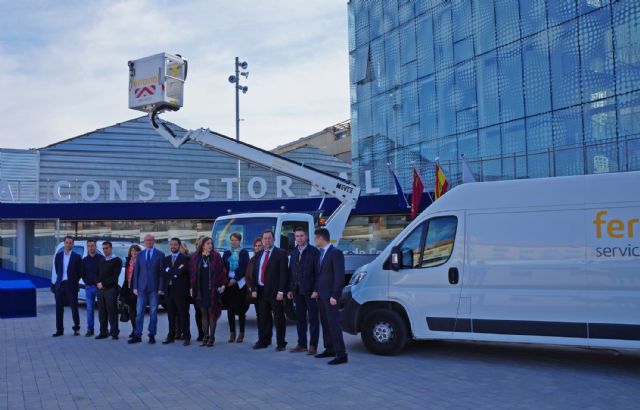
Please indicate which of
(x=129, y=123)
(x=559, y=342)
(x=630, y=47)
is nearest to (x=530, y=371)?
(x=559, y=342)

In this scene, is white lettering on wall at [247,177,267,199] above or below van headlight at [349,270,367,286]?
above

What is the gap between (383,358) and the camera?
9.21 metres

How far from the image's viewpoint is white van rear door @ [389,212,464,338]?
29.3 ft

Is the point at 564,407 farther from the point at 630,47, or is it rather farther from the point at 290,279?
the point at 630,47

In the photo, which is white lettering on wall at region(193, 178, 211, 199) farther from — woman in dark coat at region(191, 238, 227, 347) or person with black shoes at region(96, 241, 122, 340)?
woman in dark coat at region(191, 238, 227, 347)

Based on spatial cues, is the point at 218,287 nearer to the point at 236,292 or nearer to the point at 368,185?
the point at 236,292

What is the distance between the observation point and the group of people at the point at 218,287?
9203 mm

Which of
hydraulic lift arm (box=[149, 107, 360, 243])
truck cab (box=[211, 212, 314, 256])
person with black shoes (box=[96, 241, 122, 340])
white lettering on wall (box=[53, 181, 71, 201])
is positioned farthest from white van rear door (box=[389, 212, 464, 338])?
Result: white lettering on wall (box=[53, 181, 71, 201])

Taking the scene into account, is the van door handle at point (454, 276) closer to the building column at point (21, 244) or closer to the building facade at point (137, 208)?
the building facade at point (137, 208)

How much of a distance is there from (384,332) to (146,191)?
18.0 m

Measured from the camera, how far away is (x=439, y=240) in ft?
29.9

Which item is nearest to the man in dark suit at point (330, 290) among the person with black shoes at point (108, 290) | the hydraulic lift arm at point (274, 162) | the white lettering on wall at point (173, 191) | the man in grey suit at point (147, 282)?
the man in grey suit at point (147, 282)

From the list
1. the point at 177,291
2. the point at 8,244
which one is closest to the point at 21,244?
the point at 8,244

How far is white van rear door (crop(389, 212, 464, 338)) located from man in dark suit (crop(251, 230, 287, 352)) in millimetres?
1778
